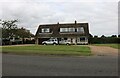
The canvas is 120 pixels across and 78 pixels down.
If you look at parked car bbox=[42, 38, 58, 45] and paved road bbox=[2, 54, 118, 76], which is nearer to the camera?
paved road bbox=[2, 54, 118, 76]

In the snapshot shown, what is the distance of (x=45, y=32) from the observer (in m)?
74.4

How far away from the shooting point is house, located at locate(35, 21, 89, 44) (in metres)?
70.4

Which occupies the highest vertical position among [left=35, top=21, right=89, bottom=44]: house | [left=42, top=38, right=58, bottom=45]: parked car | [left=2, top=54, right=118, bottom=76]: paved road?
[left=35, top=21, right=89, bottom=44]: house

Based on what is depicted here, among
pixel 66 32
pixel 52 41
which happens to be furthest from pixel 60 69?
pixel 66 32

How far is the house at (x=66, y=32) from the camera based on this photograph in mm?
70438

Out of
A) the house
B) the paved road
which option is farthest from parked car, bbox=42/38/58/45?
the paved road

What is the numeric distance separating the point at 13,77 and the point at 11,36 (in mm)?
75308

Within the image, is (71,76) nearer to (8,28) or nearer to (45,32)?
(45,32)

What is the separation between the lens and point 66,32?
72688 mm

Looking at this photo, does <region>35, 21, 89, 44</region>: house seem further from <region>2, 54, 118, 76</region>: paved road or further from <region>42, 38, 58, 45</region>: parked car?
<region>2, 54, 118, 76</region>: paved road

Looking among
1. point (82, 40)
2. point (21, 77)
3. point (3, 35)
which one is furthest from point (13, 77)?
point (3, 35)

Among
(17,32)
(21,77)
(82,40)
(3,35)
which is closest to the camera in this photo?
(21,77)

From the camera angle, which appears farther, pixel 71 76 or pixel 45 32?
pixel 45 32

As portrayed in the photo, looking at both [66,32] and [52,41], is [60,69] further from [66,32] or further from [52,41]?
[66,32]
